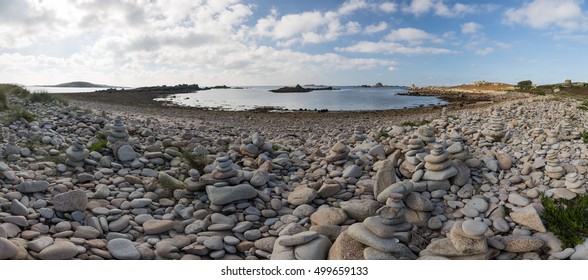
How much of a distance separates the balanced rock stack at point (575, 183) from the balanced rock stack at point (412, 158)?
2532 millimetres

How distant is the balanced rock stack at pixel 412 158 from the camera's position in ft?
25.0

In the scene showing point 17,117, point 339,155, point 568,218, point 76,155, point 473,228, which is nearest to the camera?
point 473,228

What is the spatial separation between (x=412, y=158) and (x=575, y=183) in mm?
2841

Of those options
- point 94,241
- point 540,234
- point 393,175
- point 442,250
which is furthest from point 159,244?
point 540,234

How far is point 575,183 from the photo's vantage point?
623cm

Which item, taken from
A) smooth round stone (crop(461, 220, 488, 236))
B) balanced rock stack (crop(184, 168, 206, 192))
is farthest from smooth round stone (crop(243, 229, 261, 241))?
smooth round stone (crop(461, 220, 488, 236))

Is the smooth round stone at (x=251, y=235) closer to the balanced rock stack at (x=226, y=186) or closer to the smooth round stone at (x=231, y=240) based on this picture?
the smooth round stone at (x=231, y=240)

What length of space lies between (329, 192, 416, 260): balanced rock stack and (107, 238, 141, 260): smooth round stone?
256 cm

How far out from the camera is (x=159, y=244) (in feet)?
15.7

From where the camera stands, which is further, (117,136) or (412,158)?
(117,136)

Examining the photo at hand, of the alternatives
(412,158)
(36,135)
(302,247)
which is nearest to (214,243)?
(302,247)

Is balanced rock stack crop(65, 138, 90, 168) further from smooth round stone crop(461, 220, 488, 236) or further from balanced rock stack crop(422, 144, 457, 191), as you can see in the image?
smooth round stone crop(461, 220, 488, 236)

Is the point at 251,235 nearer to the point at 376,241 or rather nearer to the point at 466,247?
the point at 376,241

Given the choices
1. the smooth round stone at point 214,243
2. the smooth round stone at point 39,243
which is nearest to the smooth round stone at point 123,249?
the smooth round stone at point 39,243
